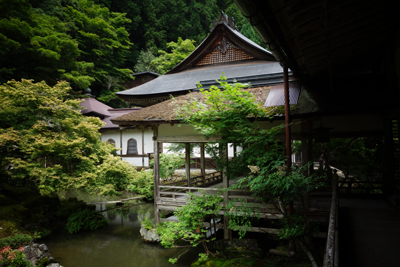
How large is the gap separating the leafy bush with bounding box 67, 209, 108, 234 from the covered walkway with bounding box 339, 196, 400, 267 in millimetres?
9509

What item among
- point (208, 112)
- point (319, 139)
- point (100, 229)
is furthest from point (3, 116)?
point (319, 139)

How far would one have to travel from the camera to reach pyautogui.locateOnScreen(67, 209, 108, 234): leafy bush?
1013 cm

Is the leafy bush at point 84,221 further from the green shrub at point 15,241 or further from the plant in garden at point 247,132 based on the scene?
the plant in garden at point 247,132

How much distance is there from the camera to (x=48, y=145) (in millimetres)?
8555

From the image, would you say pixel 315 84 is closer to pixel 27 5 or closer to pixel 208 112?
pixel 208 112

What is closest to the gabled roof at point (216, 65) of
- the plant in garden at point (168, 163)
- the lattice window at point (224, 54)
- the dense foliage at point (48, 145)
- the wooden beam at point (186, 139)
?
the lattice window at point (224, 54)

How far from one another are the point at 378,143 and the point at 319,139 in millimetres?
5069

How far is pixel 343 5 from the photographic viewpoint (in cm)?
330

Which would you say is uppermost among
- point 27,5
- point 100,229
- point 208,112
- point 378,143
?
point 27,5

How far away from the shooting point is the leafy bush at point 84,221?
10133 mm

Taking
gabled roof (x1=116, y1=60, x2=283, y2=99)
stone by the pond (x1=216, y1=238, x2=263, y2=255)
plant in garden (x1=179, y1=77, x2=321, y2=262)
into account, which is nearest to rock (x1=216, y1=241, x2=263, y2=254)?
stone by the pond (x1=216, y1=238, x2=263, y2=255)

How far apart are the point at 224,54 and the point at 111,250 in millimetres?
10284

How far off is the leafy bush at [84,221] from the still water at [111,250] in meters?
0.24

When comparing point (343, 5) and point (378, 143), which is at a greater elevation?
point (343, 5)
